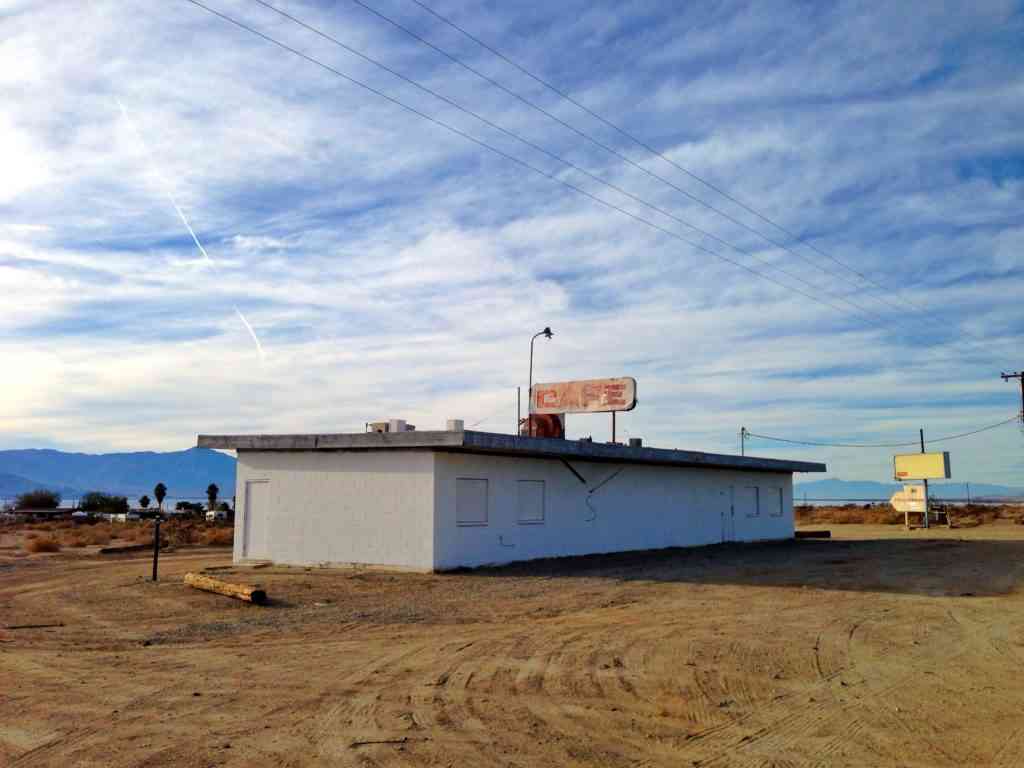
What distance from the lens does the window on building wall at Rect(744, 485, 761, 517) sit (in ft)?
108

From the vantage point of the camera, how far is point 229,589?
15.4 m

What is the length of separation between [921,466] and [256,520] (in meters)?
40.4

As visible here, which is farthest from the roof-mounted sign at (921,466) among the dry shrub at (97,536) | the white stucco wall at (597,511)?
the dry shrub at (97,536)

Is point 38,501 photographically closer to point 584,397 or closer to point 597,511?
point 584,397

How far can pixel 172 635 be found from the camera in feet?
40.6

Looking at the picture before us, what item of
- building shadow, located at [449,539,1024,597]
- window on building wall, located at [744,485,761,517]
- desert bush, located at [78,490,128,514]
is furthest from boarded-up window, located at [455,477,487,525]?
desert bush, located at [78,490,128,514]

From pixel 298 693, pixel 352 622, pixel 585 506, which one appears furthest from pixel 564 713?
pixel 585 506

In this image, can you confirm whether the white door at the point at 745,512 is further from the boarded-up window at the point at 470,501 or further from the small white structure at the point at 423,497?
the boarded-up window at the point at 470,501

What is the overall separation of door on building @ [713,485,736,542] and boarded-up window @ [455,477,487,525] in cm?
1290

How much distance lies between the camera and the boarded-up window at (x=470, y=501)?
2020cm

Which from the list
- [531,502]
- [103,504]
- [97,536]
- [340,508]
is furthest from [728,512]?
[103,504]

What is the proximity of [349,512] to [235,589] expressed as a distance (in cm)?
524

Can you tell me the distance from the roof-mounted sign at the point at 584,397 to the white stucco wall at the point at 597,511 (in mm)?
2472

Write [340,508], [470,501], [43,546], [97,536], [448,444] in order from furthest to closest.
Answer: [97,536], [43,546], [470,501], [340,508], [448,444]
